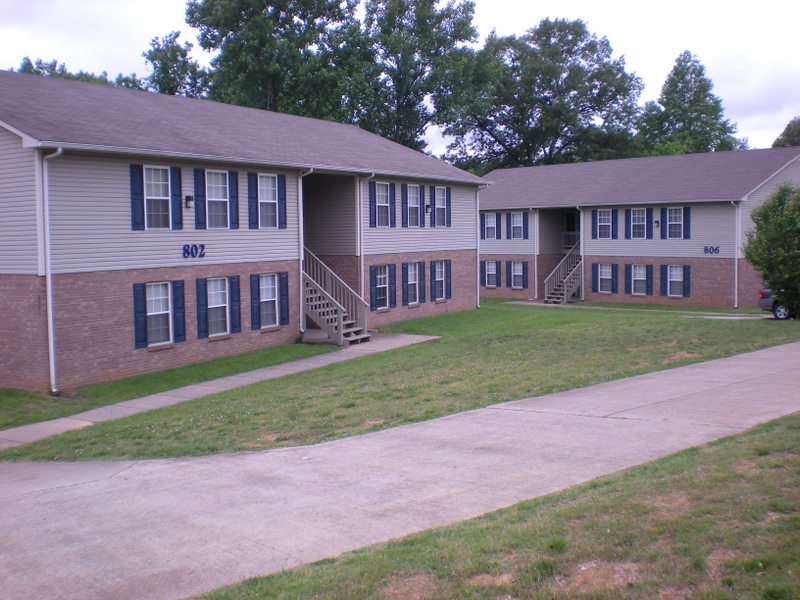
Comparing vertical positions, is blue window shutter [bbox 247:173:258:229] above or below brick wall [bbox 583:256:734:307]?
above

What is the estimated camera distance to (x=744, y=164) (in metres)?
39.9

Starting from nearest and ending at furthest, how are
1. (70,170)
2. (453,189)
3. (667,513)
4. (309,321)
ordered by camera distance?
(667,513) → (70,170) → (309,321) → (453,189)

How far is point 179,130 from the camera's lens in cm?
2298

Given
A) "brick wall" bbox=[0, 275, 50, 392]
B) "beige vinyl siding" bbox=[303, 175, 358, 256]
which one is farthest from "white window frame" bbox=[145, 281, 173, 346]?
"beige vinyl siding" bbox=[303, 175, 358, 256]

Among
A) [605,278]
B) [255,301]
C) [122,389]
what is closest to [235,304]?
[255,301]

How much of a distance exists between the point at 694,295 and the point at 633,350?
66.9ft

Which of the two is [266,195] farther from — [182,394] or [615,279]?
[615,279]

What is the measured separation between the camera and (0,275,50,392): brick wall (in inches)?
719

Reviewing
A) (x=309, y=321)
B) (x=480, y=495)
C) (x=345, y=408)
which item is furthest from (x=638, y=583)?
(x=309, y=321)

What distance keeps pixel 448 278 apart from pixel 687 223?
43.5ft

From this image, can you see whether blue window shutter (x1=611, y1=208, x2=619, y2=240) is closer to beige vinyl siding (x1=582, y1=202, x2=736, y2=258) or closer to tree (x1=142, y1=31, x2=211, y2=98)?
beige vinyl siding (x1=582, y1=202, x2=736, y2=258)

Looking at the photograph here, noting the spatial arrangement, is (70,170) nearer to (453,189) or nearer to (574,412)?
(574,412)

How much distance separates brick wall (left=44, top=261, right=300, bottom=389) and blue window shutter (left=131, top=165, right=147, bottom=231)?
120 cm

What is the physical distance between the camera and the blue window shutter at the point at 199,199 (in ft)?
71.6
